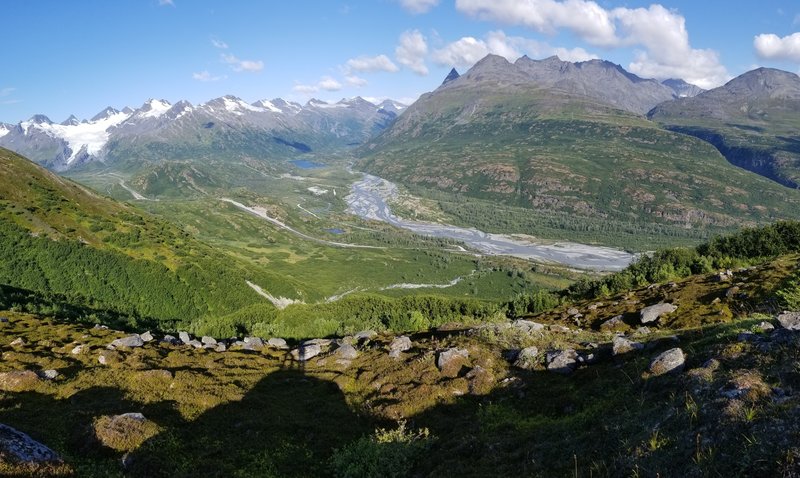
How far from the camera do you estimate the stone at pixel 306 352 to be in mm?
46625

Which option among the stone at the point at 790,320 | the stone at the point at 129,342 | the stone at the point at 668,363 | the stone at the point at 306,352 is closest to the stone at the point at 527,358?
the stone at the point at 668,363

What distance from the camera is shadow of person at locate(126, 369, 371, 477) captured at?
22781 mm

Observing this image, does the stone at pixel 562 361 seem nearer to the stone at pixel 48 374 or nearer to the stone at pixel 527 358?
the stone at pixel 527 358

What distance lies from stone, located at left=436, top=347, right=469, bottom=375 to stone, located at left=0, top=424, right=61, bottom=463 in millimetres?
23822

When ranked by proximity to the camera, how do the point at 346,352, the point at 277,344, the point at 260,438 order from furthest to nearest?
1. the point at 277,344
2. the point at 346,352
3. the point at 260,438

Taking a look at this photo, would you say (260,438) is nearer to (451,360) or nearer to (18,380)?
(451,360)

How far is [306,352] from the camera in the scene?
1868 inches

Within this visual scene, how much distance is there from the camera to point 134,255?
127188mm

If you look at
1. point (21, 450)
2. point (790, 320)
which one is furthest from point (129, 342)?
point (790, 320)

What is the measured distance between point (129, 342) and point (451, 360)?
3681cm

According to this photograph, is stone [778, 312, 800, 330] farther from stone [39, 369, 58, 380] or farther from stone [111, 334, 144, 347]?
stone [111, 334, 144, 347]

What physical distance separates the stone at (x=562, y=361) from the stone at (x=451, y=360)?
A: 6.56m

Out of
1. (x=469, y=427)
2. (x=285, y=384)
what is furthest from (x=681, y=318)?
(x=285, y=384)

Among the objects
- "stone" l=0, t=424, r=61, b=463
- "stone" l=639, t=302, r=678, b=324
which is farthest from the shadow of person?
"stone" l=639, t=302, r=678, b=324
